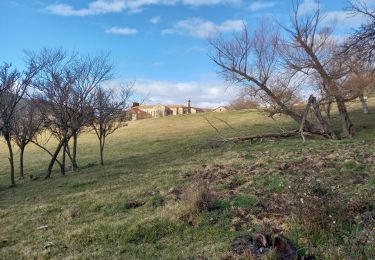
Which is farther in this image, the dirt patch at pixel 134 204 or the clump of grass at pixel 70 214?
the dirt patch at pixel 134 204

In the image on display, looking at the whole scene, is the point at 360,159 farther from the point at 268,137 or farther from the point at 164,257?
the point at 268,137

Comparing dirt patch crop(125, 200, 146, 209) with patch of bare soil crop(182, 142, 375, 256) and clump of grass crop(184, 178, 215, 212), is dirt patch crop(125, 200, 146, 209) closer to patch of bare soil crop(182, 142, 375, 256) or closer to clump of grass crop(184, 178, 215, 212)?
patch of bare soil crop(182, 142, 375, 256)

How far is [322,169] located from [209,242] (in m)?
5.79

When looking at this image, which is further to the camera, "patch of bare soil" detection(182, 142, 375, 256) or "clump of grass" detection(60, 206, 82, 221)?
"clump of grass" detection(60, 206, 82, 221)

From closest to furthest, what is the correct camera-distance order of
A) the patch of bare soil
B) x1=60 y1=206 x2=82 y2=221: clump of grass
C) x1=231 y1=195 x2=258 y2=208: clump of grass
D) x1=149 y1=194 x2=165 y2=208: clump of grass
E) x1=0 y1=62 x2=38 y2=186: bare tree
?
1. the patch of bare soil
2. x1=231 y1=195 x2=258 y2=208: clump of grass
3. x1=149 y1=194 x2=165 y2=208: clump of grass
4. x1=60 y1=206 x2=82 y2=221: clump of grass
5. x1=0 y1=62 x2=38 y2=186: bare tree

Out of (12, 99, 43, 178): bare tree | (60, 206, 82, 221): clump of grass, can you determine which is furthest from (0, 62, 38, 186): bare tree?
(60, 206, 82, 221): clump of grass

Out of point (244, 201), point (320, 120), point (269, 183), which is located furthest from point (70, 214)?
point (320, 120)

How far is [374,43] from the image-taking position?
11.6m

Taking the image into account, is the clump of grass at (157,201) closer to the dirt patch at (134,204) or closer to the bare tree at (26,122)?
the dirt patch at (134,204)

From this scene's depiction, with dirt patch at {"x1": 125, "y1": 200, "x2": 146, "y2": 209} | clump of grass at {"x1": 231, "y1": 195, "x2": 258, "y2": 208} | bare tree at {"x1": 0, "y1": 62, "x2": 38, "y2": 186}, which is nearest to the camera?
clump of grass at {"x1": 231, "y1": 195, "x2": 258, "y2": 208}

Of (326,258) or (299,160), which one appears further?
(299,160)

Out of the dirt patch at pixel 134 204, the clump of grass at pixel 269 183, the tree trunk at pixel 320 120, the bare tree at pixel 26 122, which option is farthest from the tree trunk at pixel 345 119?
the dirt patch at pixel 134 204

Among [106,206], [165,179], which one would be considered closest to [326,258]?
[106,206]

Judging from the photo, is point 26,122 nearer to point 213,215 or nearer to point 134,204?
point 134,204
